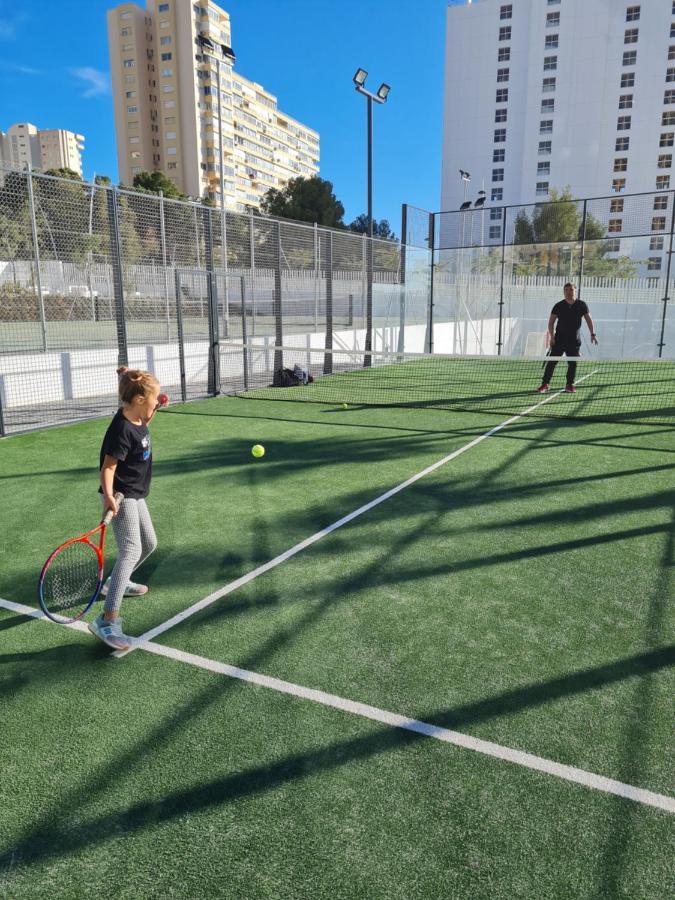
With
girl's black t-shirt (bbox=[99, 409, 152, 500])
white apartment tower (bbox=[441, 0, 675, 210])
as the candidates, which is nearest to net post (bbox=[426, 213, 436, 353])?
girl's black t-shirt (bbox=[99, 409, 152, 500])

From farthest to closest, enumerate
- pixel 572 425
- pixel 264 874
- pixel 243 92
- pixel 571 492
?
pixel 243 92
pixel 572 425
pixel 571 492
pixel 264 874

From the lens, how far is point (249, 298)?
54.4 feet

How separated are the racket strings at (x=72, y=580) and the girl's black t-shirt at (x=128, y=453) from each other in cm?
67

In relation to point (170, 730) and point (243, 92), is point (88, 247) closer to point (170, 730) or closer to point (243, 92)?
point (170, 730)

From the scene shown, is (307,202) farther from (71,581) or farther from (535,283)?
(71,581)

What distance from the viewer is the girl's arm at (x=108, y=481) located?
141 inches

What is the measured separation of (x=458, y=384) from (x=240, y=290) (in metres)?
5.87

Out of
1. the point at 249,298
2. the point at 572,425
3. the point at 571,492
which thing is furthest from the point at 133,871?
the point at 249,298

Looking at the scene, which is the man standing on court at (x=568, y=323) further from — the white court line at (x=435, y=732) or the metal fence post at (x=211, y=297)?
the white court line at (x=435, y=732)

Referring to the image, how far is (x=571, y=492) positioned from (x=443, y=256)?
57.3 ft

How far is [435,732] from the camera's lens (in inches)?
119

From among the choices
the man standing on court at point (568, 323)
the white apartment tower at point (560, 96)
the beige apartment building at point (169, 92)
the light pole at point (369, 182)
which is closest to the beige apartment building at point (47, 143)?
the beige apartment building at point (169, 92)

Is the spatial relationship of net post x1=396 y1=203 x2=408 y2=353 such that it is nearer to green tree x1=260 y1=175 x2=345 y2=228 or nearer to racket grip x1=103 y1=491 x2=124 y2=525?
racket grip x1=103 y1=491 x2=124 y2=525

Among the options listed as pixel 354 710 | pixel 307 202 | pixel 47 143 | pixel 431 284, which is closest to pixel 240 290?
pixel 431 284
